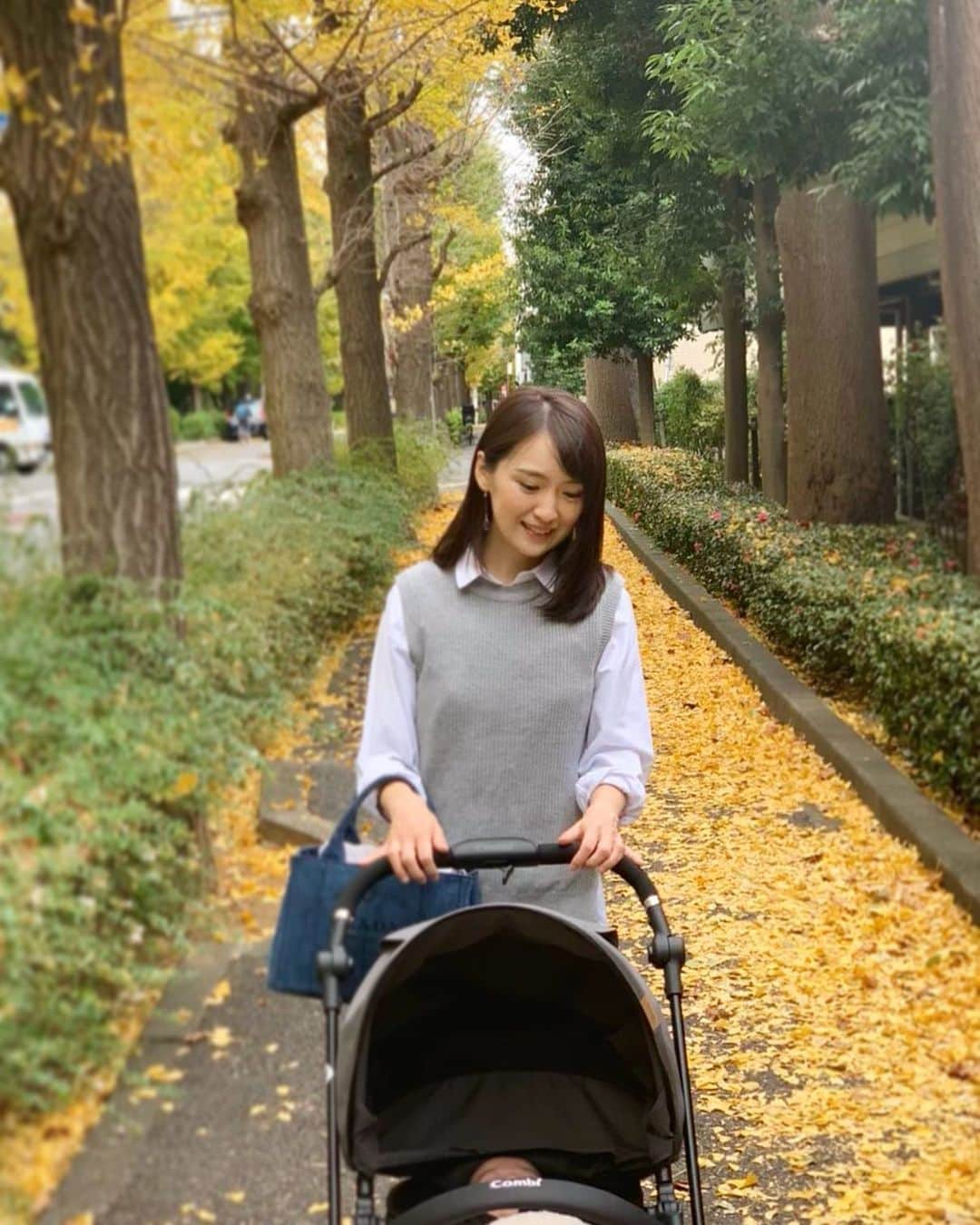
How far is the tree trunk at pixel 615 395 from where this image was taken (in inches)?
1019

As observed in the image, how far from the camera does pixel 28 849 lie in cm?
288

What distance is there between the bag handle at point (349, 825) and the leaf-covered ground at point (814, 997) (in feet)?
5.65

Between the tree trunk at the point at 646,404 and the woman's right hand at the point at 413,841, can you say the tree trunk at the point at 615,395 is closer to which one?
the tree trunk at the point at 646,404

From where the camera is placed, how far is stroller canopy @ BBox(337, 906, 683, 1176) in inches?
85.6

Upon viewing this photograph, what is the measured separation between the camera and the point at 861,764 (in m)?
6.91

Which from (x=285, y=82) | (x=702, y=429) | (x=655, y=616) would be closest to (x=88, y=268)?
(x=285, y=82)

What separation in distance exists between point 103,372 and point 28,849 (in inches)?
74.2

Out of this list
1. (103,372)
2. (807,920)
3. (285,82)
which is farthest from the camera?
(285,82)

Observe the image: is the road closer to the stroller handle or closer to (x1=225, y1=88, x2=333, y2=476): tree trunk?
(x1=225, y1=88, x2=333, y2=476): tree trunk

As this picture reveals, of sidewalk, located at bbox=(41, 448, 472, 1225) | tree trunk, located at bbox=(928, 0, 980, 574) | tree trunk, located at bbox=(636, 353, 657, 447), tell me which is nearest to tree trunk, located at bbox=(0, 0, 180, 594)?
sidewalk, located at bbox=(41, 448, 472, 1225)

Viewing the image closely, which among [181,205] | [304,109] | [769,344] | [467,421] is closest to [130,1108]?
[181,205]

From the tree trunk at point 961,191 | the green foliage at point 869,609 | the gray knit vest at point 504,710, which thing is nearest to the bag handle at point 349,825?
the gray knit vest at point 504,710

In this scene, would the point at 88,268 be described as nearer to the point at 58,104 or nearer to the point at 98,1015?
the point at 58,104

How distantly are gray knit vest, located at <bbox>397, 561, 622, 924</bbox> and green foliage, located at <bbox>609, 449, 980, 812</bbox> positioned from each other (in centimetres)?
A: 340
